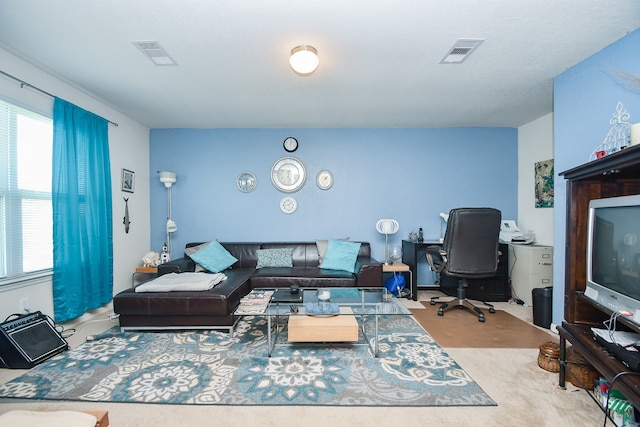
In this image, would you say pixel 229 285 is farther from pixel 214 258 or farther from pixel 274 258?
pixel 274 258

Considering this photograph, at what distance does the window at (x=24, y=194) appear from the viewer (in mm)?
2420

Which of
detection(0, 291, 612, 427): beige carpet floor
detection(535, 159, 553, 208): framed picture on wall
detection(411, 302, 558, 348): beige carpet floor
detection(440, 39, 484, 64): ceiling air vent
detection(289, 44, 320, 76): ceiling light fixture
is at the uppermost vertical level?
detection(440, 39, 484, 64): ceiling air vent

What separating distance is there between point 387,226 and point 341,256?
0.88 m

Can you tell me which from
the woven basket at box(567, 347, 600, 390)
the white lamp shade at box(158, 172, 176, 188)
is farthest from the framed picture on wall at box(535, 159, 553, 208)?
the white lamp shade at box(158, 172, 176, 188)

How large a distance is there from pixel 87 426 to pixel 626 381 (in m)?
2.31

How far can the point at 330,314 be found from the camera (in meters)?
2.34

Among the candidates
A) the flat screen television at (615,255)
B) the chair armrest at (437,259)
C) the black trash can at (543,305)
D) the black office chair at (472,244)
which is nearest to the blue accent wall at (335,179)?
the chair armrest at (437,259)

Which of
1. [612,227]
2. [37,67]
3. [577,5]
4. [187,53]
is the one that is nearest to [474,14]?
[577,5]

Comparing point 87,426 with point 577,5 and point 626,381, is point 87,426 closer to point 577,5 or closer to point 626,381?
point 626,381

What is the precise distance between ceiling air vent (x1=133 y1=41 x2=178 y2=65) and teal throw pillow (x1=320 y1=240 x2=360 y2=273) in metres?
2.75

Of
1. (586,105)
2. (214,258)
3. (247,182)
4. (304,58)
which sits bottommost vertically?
(214,258)

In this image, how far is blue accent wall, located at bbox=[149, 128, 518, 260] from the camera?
4.47m

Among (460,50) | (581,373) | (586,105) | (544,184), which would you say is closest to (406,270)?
(581,373)

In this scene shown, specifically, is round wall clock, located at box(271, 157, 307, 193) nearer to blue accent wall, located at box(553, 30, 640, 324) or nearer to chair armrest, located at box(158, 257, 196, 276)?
chair armrest, located at box(158, 257, 196, 276)
